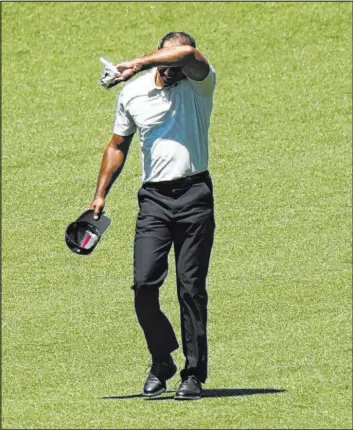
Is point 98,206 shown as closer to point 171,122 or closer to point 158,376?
point 171,122

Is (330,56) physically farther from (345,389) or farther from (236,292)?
(345,389)

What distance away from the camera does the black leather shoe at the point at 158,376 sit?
26.6ft

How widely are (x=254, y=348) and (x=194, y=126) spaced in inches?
84.1

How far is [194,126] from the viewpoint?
7871mm

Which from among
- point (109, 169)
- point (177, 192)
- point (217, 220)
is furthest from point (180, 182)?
point (217, 220)

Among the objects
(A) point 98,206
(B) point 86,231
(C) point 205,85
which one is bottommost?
(B) point 86,231

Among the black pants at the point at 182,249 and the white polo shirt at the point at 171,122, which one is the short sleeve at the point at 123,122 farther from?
the black pants at the point at 182,249

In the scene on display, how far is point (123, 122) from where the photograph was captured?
804cm

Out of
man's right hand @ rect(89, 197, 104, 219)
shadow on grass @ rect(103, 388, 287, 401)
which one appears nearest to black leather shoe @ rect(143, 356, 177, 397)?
shadow on grass @ rect(103, 388, 287, 401)

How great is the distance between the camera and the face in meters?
7.81

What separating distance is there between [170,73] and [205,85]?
0.66 ft

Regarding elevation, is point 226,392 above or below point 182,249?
below

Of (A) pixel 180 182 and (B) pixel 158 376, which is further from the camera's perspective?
(B) pixel 158 376

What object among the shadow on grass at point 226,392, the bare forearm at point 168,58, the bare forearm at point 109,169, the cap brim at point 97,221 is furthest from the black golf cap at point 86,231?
the bare forearm at point 168,58
